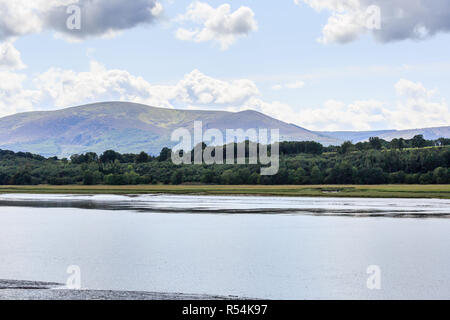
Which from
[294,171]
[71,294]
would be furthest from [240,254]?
[294,171]

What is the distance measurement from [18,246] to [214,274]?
1460 centimetres

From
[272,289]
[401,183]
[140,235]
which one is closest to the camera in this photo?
[272,289]

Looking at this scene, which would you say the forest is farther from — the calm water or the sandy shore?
the sandy shore

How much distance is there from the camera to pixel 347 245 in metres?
36.7

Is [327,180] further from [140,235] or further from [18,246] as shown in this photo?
[18,246]

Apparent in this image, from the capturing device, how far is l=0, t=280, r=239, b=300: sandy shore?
21438mm

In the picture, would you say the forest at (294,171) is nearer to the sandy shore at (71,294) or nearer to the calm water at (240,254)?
the calm water at (240,254)

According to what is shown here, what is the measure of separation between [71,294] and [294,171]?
116 m

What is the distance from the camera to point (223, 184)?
13912 cm

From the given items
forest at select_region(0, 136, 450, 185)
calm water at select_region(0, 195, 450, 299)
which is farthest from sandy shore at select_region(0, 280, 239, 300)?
forest at select_region(0, 136, 450, 185)
